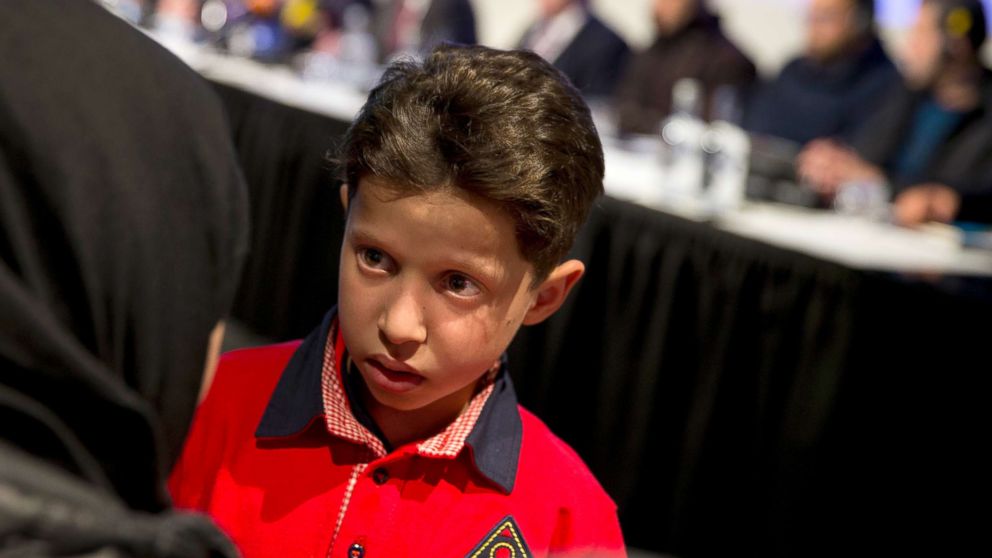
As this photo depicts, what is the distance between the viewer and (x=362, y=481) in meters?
1.09

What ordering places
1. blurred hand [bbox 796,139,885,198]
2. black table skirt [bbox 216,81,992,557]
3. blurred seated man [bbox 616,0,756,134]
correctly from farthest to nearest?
blurred seated man [bbox 616,0,756,134]
blurred hand [bbox 796,139,885,198]
black table skirt [bbox 216,81,992,557]

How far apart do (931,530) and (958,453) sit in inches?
8.1

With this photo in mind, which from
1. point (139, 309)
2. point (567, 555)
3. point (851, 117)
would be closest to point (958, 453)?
point (567, 555)

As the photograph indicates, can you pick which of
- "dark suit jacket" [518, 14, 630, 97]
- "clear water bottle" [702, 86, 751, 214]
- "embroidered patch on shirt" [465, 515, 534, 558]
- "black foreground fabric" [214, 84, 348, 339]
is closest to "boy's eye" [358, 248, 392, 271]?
"embroidered patch on shirt" [465, 515, 534, 558]

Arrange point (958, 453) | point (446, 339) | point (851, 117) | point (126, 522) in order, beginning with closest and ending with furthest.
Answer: point (126, 522) → point (446, 339) → point (958, 453) → point (851, 117)

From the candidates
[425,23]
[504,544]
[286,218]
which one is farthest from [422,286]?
[425,23]

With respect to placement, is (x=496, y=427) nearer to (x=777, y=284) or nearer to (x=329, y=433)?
(x=329, y=433)

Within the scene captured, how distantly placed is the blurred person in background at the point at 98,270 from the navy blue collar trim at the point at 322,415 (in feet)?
0.91

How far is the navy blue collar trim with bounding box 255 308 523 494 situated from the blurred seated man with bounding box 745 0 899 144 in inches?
171

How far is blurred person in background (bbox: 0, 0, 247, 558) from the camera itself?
653 mm

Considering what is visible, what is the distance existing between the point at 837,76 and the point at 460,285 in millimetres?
4576

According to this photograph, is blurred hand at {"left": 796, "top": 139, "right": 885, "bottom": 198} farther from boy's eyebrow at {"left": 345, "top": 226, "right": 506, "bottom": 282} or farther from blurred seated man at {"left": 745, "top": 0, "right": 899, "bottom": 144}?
boy's eyebrow at {"left": 345, "top": 226, "right": 506, "bottom": 282}

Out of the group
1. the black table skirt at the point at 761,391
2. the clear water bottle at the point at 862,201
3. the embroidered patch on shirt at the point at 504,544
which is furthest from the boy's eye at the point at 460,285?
the clear water bottle at the point at 862,201

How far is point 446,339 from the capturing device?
40.3 inches
